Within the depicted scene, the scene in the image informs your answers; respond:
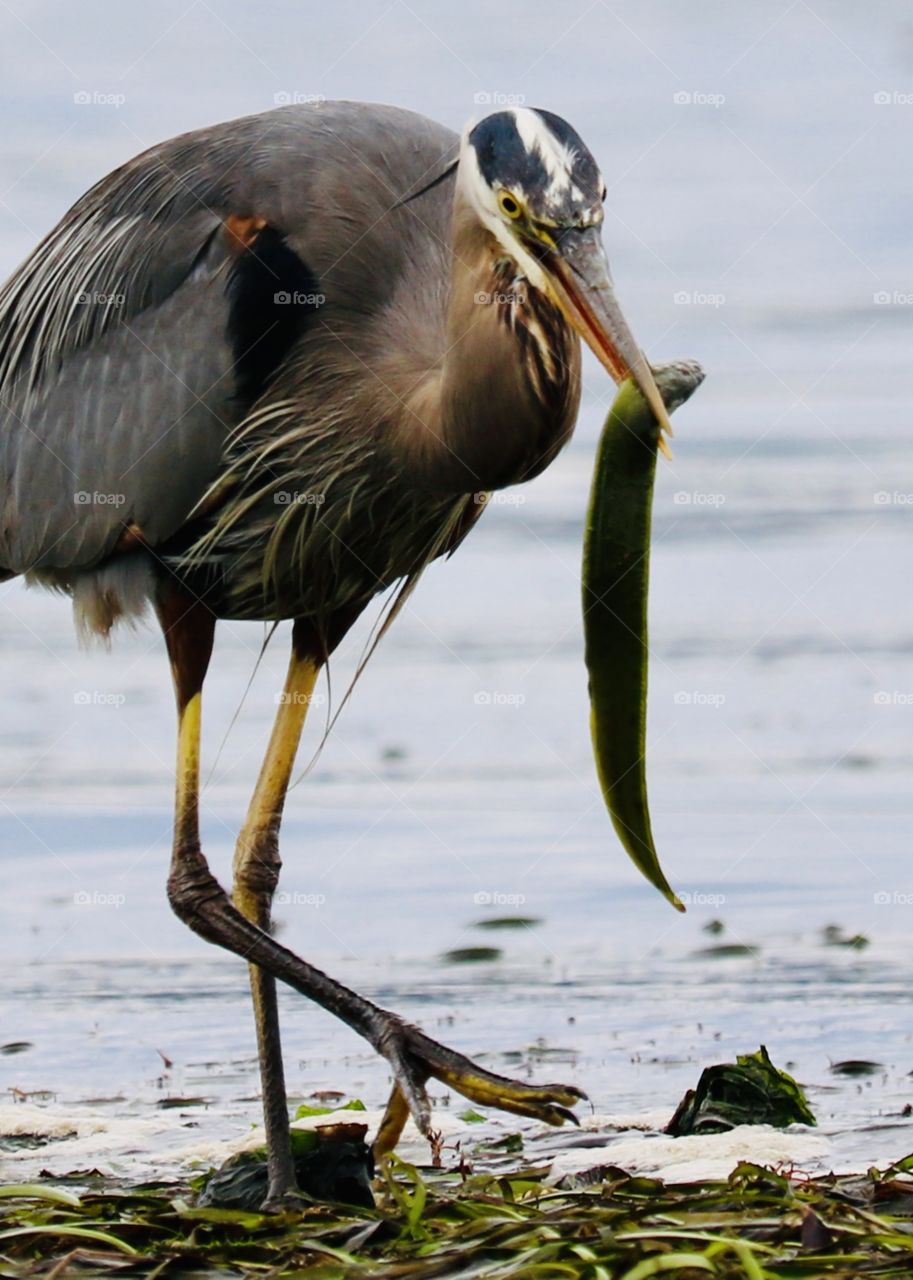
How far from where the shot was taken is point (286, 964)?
6.19 metres

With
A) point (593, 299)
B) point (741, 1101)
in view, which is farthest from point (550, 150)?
point (741, 1101)

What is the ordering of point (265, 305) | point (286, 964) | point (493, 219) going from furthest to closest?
point (265, 305) → point (286, 964) → point (493, 219)

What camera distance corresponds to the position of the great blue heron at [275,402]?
599 cm

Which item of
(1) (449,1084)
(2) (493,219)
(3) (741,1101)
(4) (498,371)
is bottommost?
(3) (741,1101)

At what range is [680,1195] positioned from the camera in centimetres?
511

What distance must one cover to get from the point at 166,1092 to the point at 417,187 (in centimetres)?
289

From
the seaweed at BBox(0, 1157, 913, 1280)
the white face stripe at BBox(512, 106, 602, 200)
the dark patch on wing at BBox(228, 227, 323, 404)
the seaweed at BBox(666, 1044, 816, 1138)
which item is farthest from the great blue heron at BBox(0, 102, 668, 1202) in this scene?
the seaweed at BBox(666, 1044, 816, 1138)

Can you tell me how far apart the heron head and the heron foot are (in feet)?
5.52

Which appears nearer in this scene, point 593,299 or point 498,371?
point 593,299

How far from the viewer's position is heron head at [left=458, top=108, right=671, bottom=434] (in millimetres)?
5527

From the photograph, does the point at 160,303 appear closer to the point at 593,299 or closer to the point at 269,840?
the point at 269,840

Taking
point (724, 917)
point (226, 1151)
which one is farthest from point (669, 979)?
point (226, 1151)

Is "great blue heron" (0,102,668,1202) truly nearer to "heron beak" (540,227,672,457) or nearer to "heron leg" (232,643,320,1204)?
"heron leg" (232,643,320,1204)

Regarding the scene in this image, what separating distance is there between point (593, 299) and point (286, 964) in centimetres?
197
